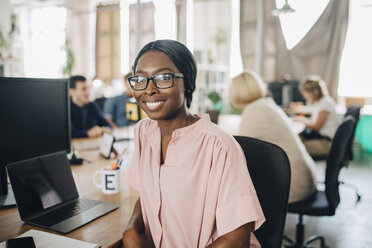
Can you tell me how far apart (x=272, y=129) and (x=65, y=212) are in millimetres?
1329

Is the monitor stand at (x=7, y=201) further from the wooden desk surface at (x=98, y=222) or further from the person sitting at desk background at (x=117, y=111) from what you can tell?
the person sitting at desk background at (x=117, y=111)

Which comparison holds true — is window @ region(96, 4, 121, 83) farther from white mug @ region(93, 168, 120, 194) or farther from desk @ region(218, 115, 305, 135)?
white mug @ region(93, 168, 120, 194)

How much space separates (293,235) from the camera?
8.64 feet

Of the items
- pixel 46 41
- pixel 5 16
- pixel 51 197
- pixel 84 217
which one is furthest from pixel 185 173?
pixel 46 41

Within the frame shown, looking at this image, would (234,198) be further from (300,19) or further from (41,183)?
(300,19)

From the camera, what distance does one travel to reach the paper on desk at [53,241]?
921mm

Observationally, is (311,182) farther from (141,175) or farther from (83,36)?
(83,36)

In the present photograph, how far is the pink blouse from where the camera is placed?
952mm

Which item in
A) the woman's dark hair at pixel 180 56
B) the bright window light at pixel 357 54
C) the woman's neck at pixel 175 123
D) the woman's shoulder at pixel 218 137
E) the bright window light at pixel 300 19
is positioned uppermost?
the bright window light at pixel 300 19

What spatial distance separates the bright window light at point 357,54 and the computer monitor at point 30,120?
6.03m

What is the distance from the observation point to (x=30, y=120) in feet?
4.28

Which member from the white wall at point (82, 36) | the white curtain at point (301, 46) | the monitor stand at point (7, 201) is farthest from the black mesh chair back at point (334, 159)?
the white wall at point (82, 36)

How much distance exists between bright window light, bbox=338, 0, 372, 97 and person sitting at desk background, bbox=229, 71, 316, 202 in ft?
15.4

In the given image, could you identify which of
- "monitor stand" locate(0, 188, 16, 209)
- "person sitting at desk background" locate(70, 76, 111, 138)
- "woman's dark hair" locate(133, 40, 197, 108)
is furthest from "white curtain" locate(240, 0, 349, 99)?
"monitor stand" locate(0, 188, 16, 209)
